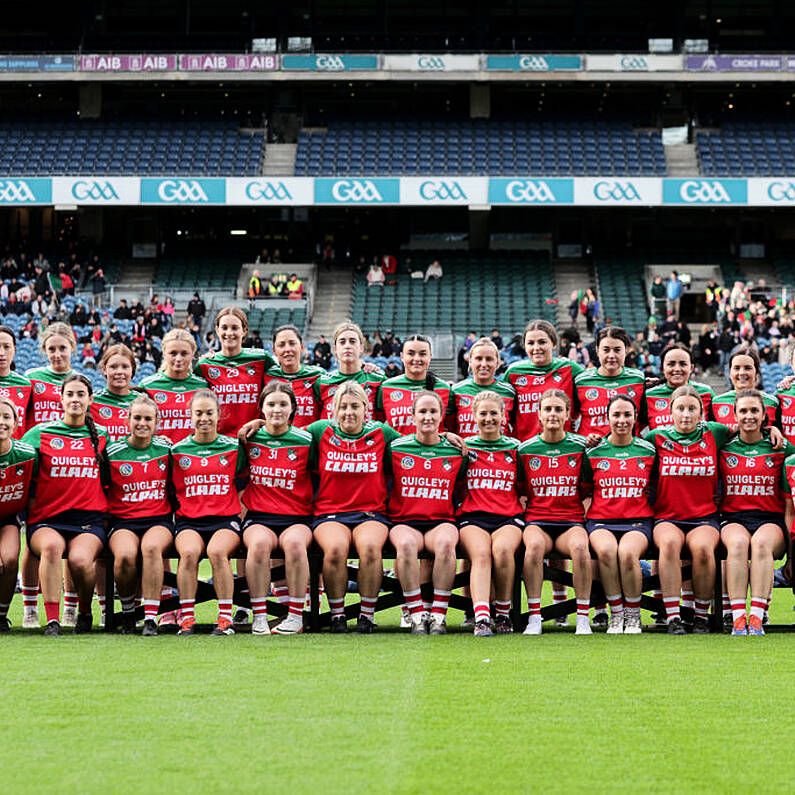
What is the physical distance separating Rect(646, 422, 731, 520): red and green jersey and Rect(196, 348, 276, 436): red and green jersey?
2855 millimetres

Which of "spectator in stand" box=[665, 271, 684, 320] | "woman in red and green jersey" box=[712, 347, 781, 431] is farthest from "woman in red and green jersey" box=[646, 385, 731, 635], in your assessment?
"spectator in stand" box=[665, 271, 684, 320]

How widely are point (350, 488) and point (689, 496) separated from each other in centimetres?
216

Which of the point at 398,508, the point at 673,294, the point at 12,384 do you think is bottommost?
the point at 398,508

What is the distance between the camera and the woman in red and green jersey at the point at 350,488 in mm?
8102

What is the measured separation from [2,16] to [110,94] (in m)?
3.97

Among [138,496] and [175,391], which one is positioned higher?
[175,391]

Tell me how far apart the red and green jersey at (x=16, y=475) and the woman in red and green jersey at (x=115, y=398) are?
2.47 ft

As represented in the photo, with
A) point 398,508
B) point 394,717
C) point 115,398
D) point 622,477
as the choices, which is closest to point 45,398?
point 115,398

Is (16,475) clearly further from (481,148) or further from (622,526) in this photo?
(481,148)

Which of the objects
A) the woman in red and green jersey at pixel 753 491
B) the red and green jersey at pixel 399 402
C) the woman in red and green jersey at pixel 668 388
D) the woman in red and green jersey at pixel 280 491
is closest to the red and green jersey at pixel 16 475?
the woman in red and green jersey at pixel 280 491

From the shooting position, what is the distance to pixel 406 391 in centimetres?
912

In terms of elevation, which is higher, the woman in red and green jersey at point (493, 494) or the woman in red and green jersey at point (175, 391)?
the woman in red and green jersey at point (175, 391)

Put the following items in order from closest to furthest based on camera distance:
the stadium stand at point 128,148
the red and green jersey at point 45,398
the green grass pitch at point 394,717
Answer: the green grass pitch at point 394,717 → the red and green jersey at point 45,398 → the stadium stand at point 128,148

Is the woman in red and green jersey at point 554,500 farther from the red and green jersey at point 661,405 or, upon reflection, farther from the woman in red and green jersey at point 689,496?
the red and green jersey at point 661,405
